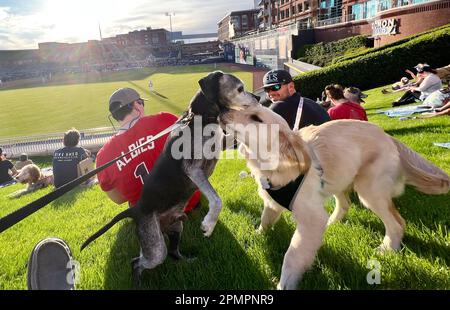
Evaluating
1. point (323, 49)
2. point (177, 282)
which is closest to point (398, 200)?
point (177, 282)

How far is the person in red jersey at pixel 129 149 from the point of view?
388 centimetres

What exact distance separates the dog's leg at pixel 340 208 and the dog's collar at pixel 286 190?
1247 mm

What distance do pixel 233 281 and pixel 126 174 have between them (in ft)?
6.04

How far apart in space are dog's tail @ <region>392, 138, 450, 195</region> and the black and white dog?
2.01 m

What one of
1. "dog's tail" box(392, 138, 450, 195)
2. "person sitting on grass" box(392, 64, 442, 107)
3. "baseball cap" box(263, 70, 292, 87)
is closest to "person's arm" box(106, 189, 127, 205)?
"baseball cap" box(263, 70, 292, 87)

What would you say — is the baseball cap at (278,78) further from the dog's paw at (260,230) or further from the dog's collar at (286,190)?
the dog's collar at (286,190)

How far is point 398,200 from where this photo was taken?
4375 millimetres

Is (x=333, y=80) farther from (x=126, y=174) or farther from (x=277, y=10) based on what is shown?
(x=277, y=10)

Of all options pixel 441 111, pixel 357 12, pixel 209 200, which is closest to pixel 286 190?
pixel 209 200

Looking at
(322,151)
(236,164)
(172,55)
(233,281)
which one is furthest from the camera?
Answer: (172,55)

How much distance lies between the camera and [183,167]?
9.37 ft

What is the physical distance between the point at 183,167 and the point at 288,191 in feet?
3.44
